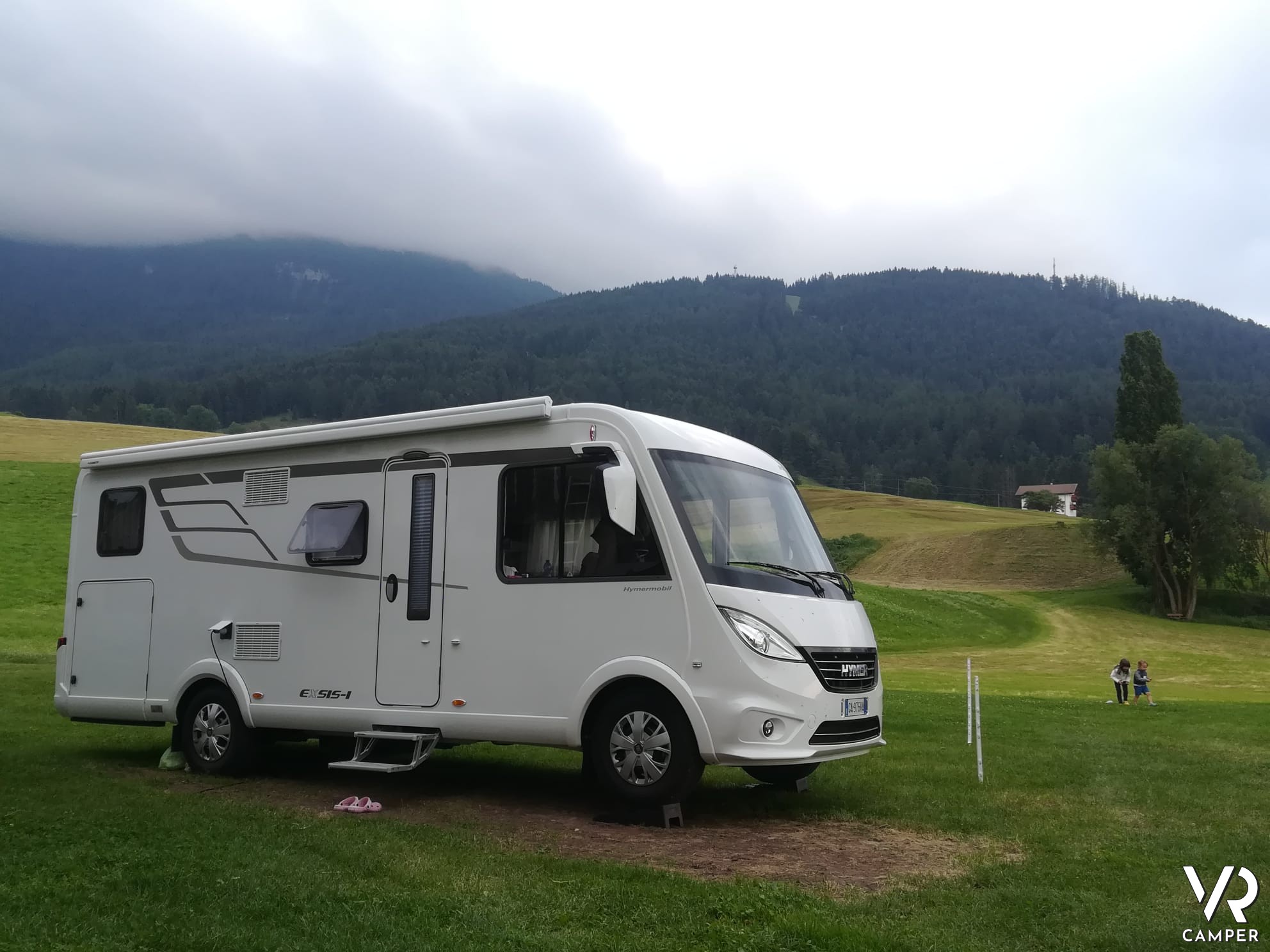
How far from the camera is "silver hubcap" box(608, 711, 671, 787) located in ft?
27.2

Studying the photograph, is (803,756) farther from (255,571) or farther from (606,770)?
(255,571)

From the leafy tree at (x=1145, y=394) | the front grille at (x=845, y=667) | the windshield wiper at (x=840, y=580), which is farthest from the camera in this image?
the leafy tree at (x=1145, y=394)

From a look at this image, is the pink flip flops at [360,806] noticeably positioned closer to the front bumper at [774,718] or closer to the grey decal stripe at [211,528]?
the grey decal stripe at [211,528]

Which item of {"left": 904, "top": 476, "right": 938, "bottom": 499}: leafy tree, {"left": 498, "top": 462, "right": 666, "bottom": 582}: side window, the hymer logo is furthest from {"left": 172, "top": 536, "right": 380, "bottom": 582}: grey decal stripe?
{"left": 904, "top": 476, "right": 938, "bottom": 499}: leafy tree

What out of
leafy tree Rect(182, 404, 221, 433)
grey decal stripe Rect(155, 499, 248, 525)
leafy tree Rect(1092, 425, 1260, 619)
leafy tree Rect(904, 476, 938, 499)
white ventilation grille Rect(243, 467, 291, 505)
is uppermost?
leafy tree Rect(182, 404, 221, 433)

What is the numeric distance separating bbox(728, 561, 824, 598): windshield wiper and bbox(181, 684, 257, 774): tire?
5.46 m

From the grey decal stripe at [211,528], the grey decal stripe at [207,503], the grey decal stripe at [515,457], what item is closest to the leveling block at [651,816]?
the grey decal stripe at [515,457]

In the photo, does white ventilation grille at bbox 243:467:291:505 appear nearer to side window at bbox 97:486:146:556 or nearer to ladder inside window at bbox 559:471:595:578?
side window at bbox 97:486:146:556

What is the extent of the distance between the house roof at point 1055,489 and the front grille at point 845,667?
129 m

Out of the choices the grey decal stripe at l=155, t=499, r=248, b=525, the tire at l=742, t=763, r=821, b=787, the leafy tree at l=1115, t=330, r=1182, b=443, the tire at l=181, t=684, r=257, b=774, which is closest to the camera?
the tire at l=742, t=763, r=821, b=787

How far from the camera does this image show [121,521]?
11859 mm

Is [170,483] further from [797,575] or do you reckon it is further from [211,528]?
[797,575]

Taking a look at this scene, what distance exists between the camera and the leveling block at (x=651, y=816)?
8.21 metres

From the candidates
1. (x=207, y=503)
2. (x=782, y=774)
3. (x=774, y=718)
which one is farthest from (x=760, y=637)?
(x=207, y=503)
